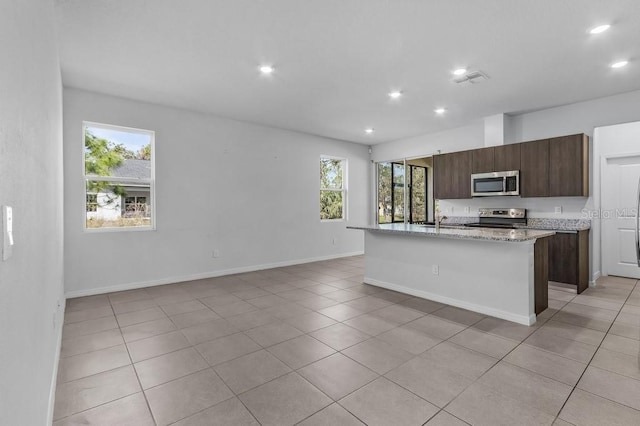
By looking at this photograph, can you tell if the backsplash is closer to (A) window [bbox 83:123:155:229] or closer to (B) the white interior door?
(B) the white interior door

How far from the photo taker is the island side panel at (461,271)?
3.27m

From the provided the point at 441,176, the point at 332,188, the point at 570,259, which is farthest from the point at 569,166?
the point at 332,188

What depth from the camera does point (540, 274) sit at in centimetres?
351

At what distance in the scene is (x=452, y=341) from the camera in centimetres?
286

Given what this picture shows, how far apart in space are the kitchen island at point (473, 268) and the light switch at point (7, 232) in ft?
11.4

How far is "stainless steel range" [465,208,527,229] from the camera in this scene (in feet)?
17.6

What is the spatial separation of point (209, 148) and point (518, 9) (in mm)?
4497

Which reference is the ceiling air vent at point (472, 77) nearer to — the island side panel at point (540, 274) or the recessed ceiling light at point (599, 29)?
the recessed ceiling light at point (599, 29)

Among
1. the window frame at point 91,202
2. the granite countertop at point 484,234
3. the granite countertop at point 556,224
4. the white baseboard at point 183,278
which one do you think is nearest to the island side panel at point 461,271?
the granite countertop at point 484,234

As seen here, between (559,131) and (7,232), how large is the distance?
6362mm

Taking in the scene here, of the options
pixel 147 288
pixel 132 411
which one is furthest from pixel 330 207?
pixel 132 411

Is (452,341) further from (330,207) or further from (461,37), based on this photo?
(330,207)

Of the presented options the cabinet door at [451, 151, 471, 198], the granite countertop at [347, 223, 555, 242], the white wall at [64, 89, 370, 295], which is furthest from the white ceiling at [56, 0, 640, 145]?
the granite countertop at [347, 223, 555, 242]

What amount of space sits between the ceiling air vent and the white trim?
2.68 meters
